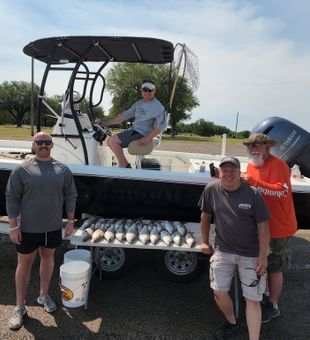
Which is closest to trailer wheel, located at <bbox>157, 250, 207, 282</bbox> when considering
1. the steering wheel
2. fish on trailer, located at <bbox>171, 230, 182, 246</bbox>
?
fish on trailer, located at <bbox>171, 230, 182, 246</bbox>

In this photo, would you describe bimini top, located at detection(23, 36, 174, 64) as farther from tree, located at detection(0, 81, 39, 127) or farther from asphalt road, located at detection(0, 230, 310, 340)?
tree, located at detection(0, 81, 39, 127)

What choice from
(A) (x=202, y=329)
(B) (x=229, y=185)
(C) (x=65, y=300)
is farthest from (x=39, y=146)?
(A) (x=202, y=329)

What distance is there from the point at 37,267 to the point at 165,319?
1.77 m

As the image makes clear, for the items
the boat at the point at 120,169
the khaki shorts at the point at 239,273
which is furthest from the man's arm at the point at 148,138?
the khaki shorts at the point at 239,273

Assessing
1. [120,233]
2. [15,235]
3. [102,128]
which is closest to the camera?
[15,235]

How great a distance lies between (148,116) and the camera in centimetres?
433

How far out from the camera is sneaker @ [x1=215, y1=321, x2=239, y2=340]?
9.93ft

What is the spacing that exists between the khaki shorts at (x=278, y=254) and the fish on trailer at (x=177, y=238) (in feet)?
2.58

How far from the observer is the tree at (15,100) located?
6238cm

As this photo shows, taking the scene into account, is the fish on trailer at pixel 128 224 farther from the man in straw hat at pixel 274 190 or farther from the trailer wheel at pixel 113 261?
the man in straw hat at pixel 274 190

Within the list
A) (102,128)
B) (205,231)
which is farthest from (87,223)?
(102,128)

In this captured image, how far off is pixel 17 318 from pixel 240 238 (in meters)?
1.91

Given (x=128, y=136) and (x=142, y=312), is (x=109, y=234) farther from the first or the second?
(x=128, y=136)

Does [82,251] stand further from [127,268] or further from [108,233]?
[127,268]
